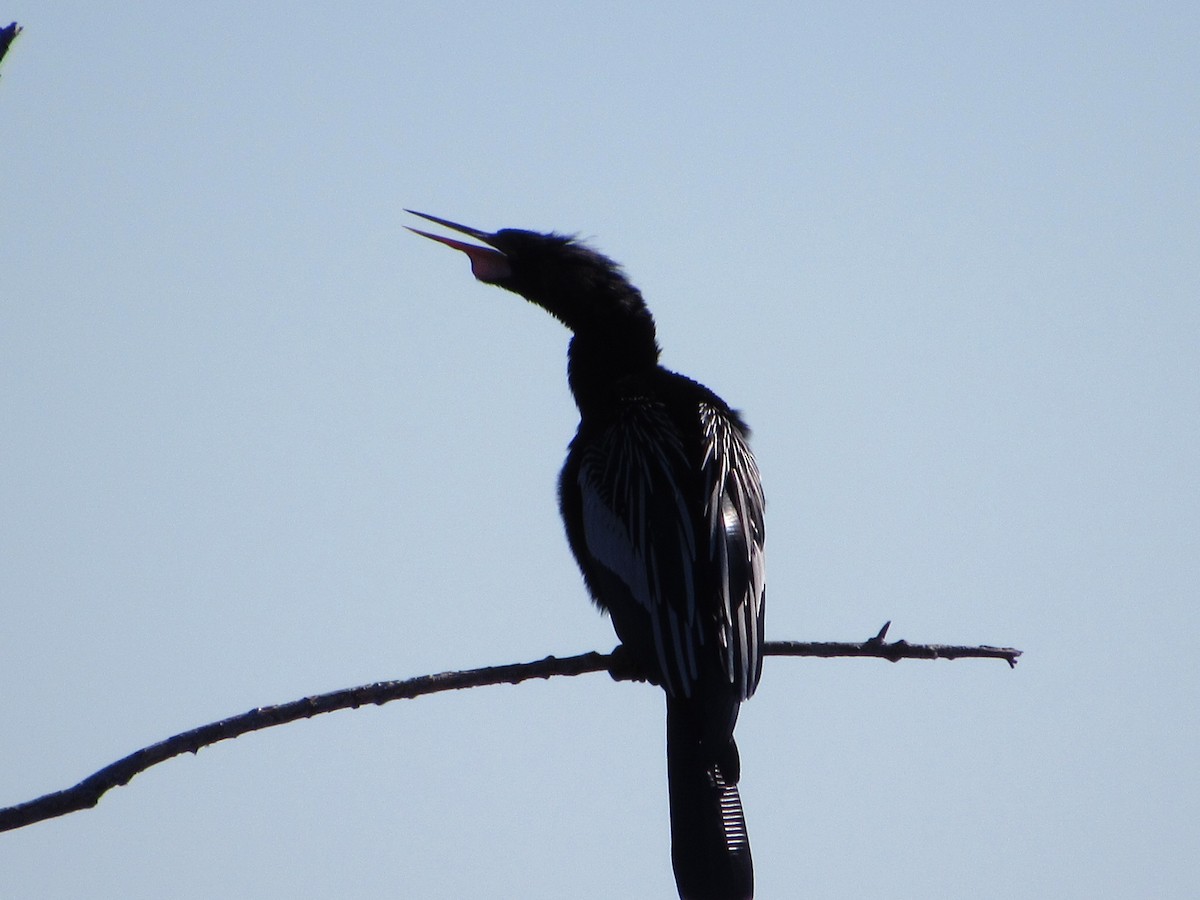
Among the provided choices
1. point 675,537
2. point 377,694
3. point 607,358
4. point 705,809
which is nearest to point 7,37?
point 377,694

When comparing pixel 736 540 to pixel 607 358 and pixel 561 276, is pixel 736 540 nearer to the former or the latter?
pixel 607 358

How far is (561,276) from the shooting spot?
5488 millimetres

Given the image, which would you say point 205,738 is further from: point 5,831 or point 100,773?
point 5,831

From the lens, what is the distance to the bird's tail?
3.51 meters

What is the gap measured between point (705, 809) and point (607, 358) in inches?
80.9

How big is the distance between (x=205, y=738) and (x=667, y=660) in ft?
4.88

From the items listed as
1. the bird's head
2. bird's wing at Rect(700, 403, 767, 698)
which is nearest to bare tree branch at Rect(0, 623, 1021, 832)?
bird's wing at Rect(700, 403, 767, 698)

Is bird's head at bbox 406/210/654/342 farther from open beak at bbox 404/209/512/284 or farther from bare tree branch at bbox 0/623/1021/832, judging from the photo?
bare tree branch at bbox 0/623/1021/832

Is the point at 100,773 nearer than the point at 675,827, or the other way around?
the point at 100,773

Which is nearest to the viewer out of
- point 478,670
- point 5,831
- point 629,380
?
point 5,831

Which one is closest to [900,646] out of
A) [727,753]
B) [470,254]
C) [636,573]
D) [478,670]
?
[727,753]

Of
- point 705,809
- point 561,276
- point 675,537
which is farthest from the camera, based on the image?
point 561,276

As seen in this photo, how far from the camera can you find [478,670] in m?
3.16

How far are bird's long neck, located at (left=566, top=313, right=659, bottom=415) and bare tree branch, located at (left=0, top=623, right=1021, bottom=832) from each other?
4.36ft
